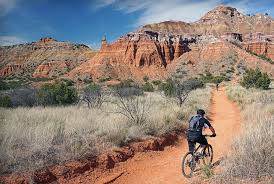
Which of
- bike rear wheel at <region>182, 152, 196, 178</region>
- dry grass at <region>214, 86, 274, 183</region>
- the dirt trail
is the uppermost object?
dry grass at <region>214, 86, 274, 183</region>

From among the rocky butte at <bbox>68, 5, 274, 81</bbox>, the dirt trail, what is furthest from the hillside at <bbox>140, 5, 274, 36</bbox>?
the dirt trail

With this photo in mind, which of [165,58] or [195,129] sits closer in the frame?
[195,129]

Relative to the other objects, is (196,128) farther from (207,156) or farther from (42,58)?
(42,58)

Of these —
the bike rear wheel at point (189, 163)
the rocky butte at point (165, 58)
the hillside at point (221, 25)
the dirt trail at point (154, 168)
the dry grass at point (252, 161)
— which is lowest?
the dirt trail at point (154, 168)

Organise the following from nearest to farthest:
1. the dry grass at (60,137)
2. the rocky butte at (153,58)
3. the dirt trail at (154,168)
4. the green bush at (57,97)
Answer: the dry grass at (60,137) < the dirt trail at (154,168) < the green bush at (57,97) < the rocky butte at (153,58)

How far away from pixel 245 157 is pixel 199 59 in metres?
84.0

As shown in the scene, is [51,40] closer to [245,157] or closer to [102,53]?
[102,53]

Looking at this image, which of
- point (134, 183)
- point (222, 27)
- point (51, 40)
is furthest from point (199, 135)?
point (51, 40)

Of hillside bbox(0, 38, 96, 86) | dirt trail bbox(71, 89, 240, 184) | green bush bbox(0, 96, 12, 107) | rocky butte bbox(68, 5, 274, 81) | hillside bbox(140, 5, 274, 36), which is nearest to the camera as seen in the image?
dirt trail bbox(71, 89, 240, 184)

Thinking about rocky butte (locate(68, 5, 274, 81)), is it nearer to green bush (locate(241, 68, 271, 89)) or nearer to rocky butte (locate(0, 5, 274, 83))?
rocky butte (locate(0, 5, 274, 83))

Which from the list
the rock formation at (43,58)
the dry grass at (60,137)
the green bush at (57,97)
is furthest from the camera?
the rock formation at (43,58)

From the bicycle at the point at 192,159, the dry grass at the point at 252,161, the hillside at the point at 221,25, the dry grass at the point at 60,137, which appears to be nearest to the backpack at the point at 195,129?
the bicycle at the point at 192,159

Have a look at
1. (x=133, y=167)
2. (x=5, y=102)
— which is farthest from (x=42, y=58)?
(x=133, y=167)

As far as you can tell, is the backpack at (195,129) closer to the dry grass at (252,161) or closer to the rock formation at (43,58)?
the dry grass at (252,161)
